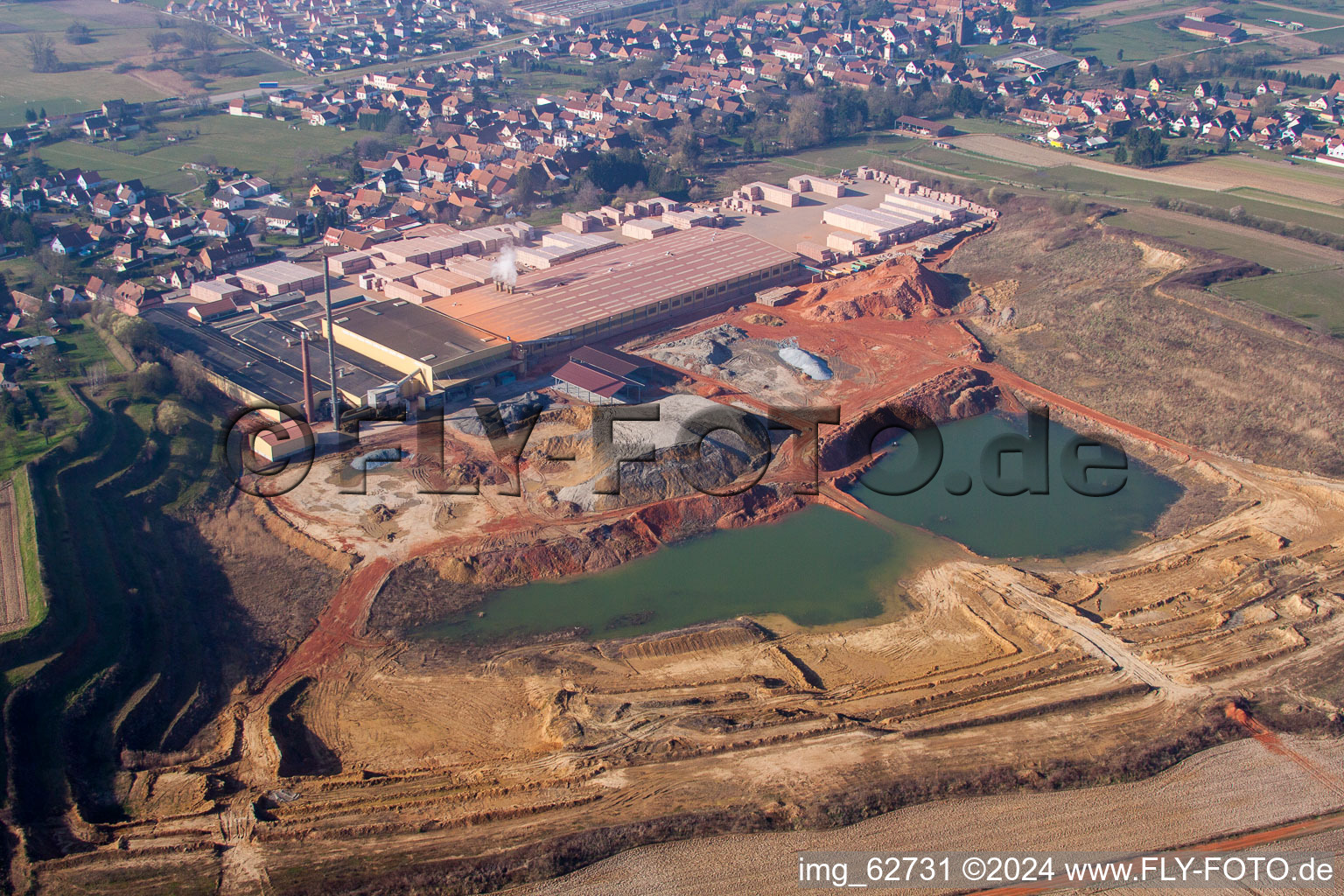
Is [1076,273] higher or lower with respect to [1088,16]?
lower

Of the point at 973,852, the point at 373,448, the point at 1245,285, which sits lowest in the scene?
the point at 973,852

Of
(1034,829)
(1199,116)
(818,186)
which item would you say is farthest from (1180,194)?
(1034,829)

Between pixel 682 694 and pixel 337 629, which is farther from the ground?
pixel 337 629

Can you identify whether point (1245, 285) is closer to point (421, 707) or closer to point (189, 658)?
point (421, 707)

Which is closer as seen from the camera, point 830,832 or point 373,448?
point 830,832

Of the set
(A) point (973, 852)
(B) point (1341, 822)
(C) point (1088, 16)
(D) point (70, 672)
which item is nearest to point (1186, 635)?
(B) point (1341, 822)

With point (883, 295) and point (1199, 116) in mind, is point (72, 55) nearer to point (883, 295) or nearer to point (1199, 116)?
point (883, 295)

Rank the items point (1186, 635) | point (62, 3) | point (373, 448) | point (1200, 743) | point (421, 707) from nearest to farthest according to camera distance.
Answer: point (1200, 743)
point (421, 707)
point (1186, 635)
point (373, 448)
point (62, 3)
